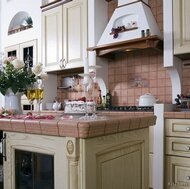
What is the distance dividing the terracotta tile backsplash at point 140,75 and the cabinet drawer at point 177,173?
2.67 ft

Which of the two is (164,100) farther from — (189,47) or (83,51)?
(83,51)

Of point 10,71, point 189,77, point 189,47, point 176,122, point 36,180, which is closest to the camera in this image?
point 36,180

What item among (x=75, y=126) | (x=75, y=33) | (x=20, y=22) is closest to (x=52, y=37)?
(x=75, y=33)

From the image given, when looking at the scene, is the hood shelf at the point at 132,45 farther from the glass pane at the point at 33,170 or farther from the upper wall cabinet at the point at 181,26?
the glass pane at the point at 33,170

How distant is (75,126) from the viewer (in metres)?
0.72

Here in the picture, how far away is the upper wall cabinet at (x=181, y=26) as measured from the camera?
7.84 ft

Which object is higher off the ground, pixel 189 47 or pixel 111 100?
pixel 189 47

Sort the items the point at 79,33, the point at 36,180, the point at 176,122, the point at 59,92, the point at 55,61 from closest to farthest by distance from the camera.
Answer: the point at 36,180 < the point at 176,122 < the point at 79,33 < the point at 55,61 < the point at 59,92

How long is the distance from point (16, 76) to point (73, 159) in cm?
91

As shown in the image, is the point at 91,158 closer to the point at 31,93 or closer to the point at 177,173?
the point at 31,93

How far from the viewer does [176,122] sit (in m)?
2.21

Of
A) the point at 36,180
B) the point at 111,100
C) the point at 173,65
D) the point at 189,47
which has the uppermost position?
the point at 189,47

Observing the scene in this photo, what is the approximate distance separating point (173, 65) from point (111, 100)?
109 centimetres

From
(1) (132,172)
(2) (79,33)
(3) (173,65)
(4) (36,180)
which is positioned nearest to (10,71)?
(4) (36,180)
